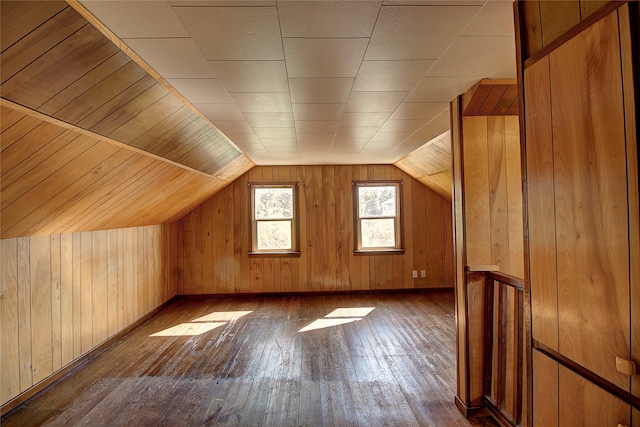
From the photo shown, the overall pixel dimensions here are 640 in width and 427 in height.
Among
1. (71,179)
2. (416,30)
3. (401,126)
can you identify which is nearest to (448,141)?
(401,126)

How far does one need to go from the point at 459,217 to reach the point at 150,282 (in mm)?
4109

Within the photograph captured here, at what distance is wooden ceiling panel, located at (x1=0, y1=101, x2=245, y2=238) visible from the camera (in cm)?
156

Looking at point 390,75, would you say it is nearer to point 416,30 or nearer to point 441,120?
point 416,30

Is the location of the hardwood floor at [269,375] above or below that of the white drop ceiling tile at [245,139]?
below

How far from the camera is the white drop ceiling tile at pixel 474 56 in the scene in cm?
148

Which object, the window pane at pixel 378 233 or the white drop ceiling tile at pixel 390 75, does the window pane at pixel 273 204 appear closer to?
the window pane at pixel 378 233

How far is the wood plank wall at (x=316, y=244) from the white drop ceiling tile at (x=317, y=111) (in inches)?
105

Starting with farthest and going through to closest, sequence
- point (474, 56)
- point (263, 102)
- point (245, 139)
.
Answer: point (245, 139) < point (263, 102) < point (474, 56)

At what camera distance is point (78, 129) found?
1.71m

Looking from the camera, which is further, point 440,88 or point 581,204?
point 440,88

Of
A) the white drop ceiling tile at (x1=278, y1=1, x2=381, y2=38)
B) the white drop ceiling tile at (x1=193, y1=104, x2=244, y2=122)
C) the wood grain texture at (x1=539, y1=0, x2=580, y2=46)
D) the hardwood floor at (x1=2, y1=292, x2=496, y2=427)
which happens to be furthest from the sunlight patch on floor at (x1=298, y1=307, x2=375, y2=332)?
the wood grain texture at (x1=539, y1=0, x2=580, y2=46)

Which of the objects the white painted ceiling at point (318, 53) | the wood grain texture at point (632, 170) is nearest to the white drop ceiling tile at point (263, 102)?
the white painted ceiling at point (318, 53)

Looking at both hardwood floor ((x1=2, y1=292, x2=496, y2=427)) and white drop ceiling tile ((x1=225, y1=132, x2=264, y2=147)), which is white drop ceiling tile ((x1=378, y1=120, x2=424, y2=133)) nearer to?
white drop ceiling tile ((x1=225, y1=132, x2=264, y2=147))

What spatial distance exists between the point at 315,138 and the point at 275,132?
0.48m
